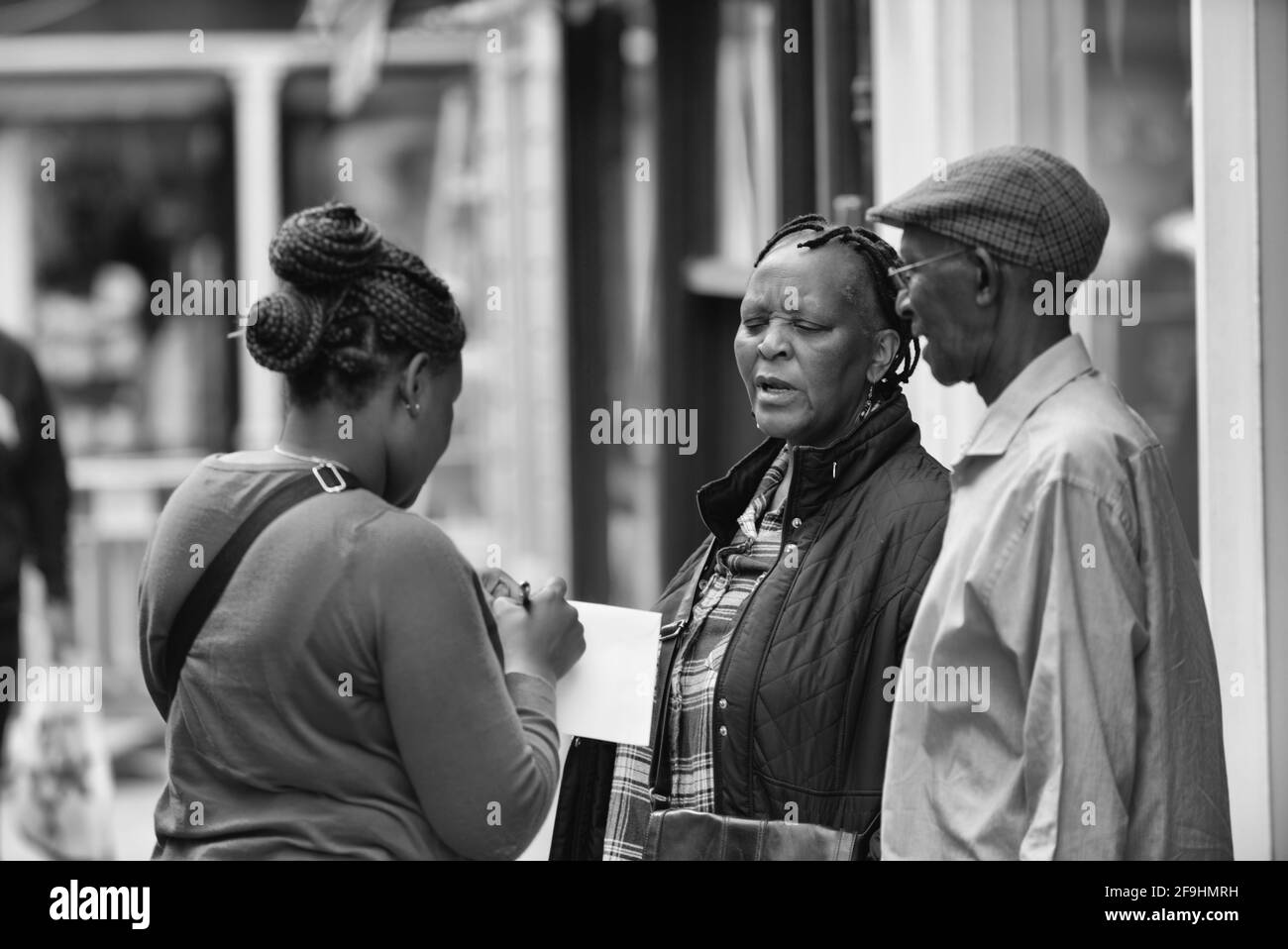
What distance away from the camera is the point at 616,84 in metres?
8.57

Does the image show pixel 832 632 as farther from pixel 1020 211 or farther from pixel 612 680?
pixel 1020 211

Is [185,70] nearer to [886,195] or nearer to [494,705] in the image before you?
[886,195]

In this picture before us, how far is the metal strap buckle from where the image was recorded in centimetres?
224

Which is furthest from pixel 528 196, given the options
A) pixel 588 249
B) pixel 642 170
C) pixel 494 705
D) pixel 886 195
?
pixel 494 705

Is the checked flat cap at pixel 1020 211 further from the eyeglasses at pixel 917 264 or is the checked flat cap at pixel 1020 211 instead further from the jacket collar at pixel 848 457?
the jacket collar at pixel 848 457

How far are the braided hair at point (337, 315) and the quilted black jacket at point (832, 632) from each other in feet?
2.03

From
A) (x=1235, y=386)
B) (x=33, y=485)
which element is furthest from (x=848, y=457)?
(x=33, y=485)

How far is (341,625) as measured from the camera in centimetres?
219

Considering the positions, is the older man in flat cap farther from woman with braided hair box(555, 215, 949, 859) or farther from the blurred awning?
the blurred awning

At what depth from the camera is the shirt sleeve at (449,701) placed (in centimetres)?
218

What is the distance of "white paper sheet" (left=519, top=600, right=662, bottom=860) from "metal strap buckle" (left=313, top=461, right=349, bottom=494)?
0.46m

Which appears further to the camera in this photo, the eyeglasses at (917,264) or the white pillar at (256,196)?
the white pillar at (256,196)

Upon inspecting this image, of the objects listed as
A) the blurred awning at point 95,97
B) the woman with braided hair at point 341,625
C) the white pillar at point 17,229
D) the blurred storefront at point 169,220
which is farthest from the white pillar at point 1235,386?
the white pillar at point 17,229
